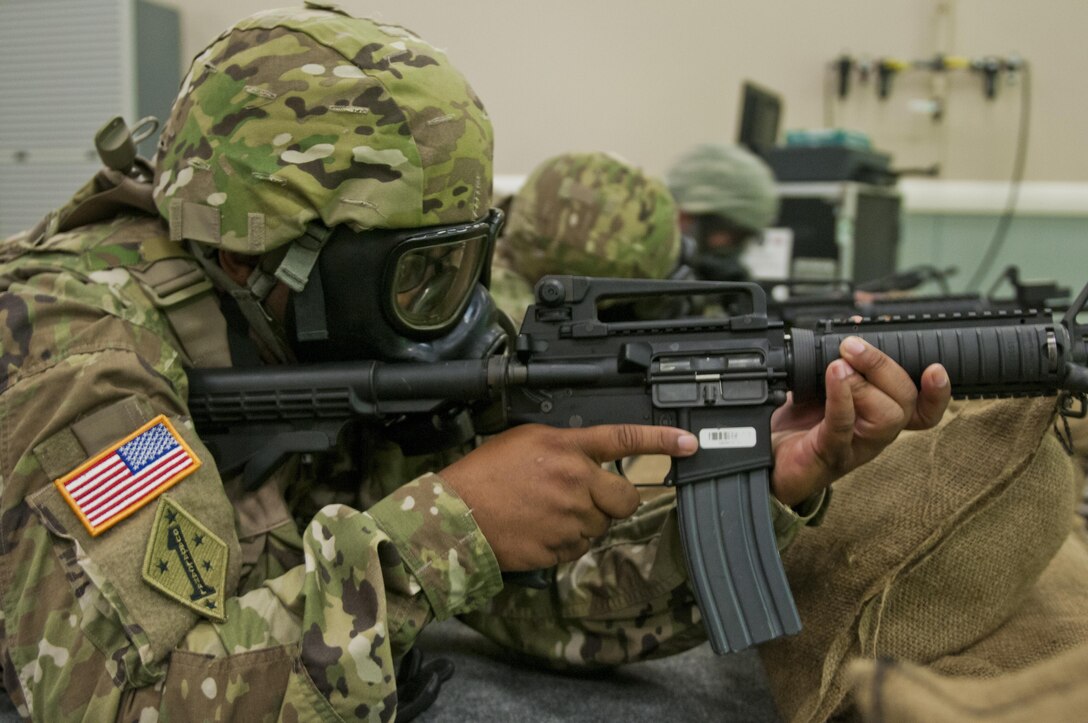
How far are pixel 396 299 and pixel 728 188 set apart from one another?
2.18 meters

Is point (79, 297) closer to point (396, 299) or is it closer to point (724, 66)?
point (396, 299)

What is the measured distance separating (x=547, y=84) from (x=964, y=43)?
1789mm

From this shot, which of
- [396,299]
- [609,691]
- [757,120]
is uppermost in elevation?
[757,120]

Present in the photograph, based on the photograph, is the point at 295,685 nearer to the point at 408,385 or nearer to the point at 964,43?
the point at 408,385

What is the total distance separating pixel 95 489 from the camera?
2.77 ft

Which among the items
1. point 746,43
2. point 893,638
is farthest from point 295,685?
point 746,43

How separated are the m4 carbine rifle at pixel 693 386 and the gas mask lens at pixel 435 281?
61 mm

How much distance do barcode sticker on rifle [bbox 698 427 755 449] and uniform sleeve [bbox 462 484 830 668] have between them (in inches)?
5.2

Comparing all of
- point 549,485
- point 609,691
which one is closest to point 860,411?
point 549,485

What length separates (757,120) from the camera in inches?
143

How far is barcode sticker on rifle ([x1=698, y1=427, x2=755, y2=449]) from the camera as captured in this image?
3.18 feet

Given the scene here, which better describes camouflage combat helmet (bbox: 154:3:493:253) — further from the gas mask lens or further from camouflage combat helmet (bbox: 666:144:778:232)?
camouflage combat helmet (bbox: 666:144:778:232)

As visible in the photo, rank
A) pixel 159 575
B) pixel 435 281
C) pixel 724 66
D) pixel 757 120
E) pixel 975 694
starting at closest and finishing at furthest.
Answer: pixel 975 694 → pixel 159 575 → pixel 435 281 → pixel 757 120 → pixel 724 66

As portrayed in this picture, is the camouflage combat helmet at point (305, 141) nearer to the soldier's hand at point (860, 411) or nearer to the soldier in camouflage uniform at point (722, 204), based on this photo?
the soldier's hand at point (860, 411)
